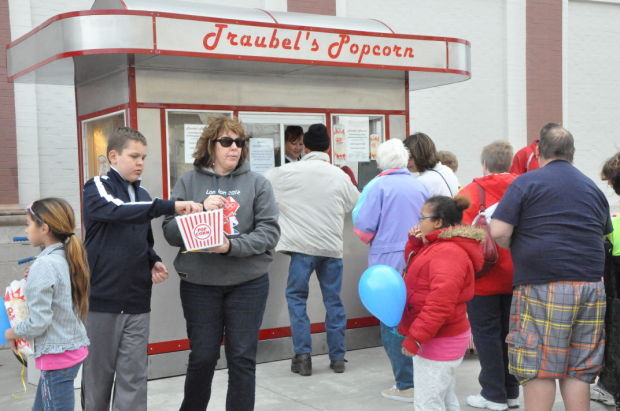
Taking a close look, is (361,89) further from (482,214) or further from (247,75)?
(482,214)

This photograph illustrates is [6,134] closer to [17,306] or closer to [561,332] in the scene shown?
[17,306]

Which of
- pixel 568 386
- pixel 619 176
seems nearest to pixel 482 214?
pixel 619 176

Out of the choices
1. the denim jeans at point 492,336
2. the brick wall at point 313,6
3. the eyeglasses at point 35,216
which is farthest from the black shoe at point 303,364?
the brick wall at point 313,6

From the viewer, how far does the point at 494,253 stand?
424 centimetres

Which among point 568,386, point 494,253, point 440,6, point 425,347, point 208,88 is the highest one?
point 440,6

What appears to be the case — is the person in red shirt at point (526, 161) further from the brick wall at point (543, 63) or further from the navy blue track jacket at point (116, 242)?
the brick wall at point (543, 63)

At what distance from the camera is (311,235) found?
548 cm

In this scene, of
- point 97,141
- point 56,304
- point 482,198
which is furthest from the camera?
point 97,141

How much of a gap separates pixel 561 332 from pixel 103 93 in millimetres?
4010

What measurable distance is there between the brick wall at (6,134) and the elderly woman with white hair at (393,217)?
4913mm

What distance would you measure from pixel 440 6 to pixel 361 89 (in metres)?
5.96

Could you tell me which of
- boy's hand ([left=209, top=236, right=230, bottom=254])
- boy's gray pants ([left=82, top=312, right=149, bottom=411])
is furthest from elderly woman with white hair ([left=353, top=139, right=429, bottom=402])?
boy's gray pants ([left=82, top=312, right=149, bottom=411])

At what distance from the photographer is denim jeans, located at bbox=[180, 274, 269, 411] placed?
3.82 meters

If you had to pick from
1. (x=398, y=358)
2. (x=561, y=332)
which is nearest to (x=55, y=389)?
(x=398, y=358)
